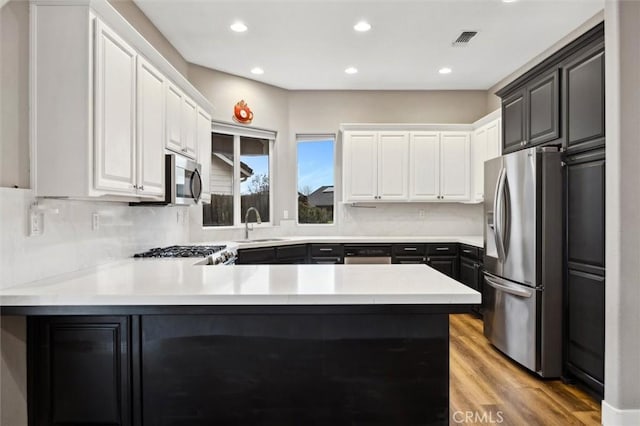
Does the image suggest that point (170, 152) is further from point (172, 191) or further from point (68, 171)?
point (68, 171)

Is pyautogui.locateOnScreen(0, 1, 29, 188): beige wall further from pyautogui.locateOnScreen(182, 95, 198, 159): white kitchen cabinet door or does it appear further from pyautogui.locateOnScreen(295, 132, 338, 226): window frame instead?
pyautogui.locateOnScreen(295, 132, 338, 226): window frame

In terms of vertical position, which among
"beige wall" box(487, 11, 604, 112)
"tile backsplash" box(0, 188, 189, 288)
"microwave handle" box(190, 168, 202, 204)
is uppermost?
"beige wall" box(487, 11, 604, 112)

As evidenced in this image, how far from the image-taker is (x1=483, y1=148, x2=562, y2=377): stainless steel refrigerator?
297 cm

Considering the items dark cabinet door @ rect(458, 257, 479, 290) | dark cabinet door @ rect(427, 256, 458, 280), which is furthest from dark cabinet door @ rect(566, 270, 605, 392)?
dark cabinet door @ rect(427, 256, 458, 280)

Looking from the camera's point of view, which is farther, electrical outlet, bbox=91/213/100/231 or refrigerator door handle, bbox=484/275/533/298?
refrigerator door handle, bbox=484/275/533/298

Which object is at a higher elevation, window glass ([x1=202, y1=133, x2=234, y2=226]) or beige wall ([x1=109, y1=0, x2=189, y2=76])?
beige wall ([x1=109, y1=0, x2=189, y2=76])

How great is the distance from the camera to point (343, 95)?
560 centimetres

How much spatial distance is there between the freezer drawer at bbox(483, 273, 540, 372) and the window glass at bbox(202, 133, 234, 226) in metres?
3.11

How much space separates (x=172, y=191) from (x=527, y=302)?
9.38 feet

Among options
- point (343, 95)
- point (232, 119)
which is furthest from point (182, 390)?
point (343, 95)

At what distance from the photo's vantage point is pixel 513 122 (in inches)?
144

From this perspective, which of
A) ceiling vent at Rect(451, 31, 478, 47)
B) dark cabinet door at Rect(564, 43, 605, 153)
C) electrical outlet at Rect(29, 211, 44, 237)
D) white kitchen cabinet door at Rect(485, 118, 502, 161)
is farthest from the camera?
white kitchen cabinet door at Rect(485, 118, 502, 161)

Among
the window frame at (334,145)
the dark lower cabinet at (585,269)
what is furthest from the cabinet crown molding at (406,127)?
the dark lower cabinet at (585,269)

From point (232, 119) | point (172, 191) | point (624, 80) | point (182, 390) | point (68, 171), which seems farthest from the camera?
point (232, 119)
